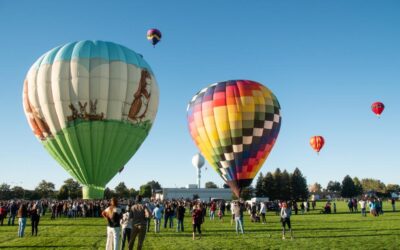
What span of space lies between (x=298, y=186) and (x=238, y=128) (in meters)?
74.9

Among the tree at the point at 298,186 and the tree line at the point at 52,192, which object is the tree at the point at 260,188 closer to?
the tree at the point at 298,186

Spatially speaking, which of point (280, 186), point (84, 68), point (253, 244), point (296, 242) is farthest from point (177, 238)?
point (280, 186)

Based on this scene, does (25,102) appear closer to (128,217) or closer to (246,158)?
(246,158)

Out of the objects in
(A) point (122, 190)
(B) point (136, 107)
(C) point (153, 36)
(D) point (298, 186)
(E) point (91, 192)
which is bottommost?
(E) point (91, 192)

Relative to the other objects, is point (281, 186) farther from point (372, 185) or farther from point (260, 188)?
point (372, 185)

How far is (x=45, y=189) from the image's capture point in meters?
134

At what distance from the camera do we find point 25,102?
30859mm

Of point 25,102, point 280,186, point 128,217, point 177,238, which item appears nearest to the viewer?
point 128,217

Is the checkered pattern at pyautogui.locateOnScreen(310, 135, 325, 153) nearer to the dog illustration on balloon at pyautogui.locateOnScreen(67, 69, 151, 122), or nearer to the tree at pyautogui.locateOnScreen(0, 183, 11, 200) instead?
the dog illustration on balloon at pyautogui.locateOnScreen(67, 69, 151, 122)

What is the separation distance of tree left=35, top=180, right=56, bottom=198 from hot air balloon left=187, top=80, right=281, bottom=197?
101 metres

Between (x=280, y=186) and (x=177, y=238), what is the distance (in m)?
87.5

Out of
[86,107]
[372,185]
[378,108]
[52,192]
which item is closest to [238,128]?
[86,107]

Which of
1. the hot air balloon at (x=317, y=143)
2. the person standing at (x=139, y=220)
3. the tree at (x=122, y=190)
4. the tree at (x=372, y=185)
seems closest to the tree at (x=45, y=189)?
the tree at (x=122, y=190)

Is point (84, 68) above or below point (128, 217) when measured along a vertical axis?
above
